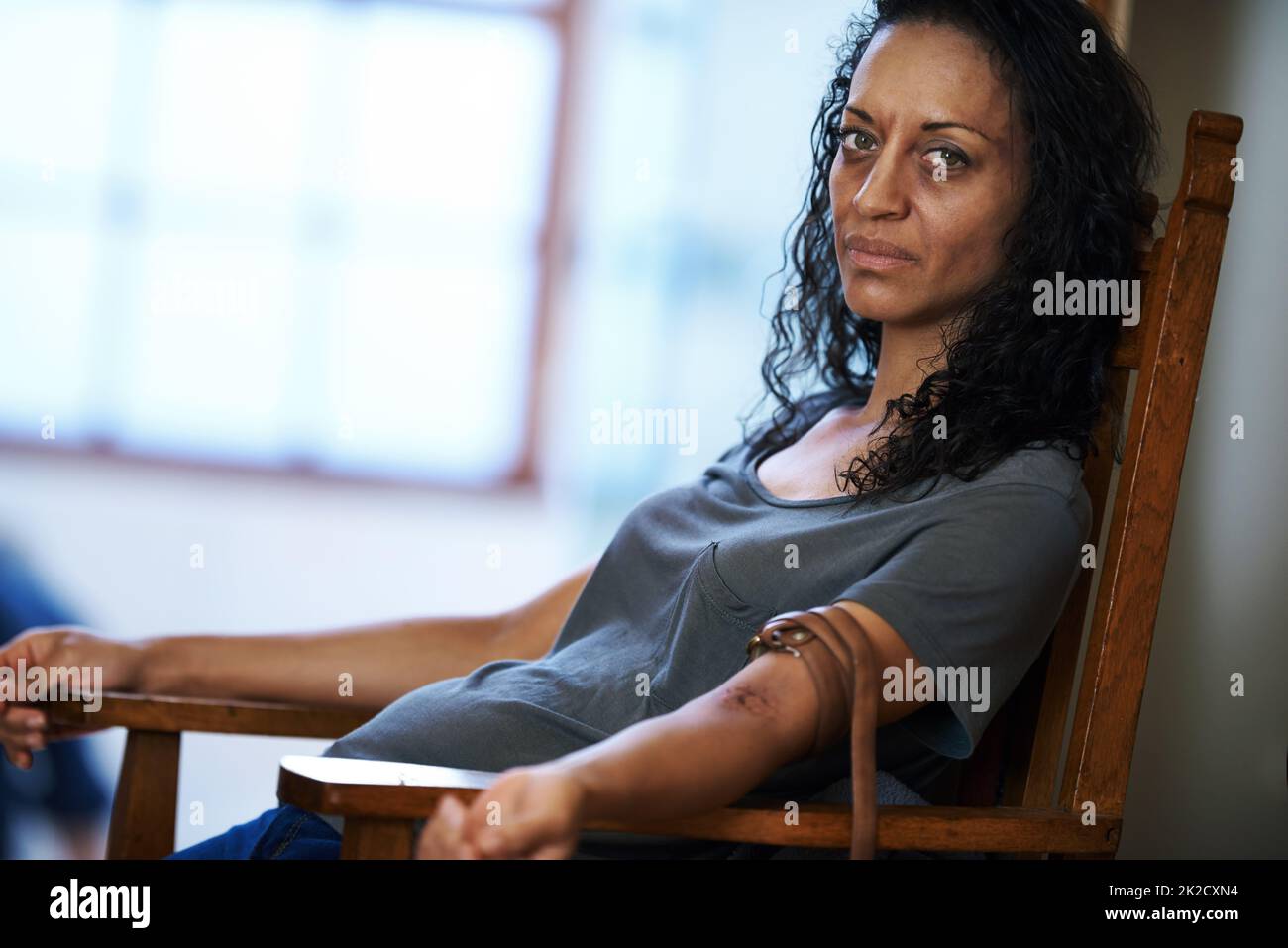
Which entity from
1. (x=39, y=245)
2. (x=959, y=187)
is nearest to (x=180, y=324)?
(x=39, y=245)

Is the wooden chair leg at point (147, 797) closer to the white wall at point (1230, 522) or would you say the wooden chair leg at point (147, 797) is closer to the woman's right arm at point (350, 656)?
the woman's right arm at point (350, 656)

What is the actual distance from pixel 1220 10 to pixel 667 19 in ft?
7.04

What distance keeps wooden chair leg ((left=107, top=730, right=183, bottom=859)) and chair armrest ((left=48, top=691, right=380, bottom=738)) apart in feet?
0.07

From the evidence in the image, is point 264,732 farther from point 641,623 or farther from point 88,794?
point 88,794

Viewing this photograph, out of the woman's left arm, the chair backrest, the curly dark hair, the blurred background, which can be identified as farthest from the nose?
the blurred background

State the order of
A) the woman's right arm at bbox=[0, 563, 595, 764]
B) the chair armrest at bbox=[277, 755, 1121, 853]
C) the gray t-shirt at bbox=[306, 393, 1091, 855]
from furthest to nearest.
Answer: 1. the woman's right arm at bbox=[0, 563, 595, 764]
2. the gray t-shirt at bbox=[306, 393, 1091, 855]
3. the chair armrest at bbox=[277, 755, 1121, 853]

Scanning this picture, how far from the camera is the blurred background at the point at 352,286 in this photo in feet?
12.4

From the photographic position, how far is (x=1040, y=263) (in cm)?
134

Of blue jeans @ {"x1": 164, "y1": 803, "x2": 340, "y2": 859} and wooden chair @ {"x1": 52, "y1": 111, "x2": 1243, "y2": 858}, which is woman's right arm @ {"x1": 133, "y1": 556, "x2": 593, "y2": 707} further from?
blue jeans @ {"x1": 164, "y1": 803, "x2": 340, "y2": 859}

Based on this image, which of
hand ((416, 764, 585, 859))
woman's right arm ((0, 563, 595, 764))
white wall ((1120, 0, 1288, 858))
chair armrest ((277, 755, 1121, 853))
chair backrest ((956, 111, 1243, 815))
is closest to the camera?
hand ((416, 764, 585, 859))

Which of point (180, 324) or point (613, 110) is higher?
point (613, 110)

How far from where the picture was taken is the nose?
1.34 metres

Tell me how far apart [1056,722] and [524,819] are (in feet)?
2.35

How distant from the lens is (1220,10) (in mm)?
2072
